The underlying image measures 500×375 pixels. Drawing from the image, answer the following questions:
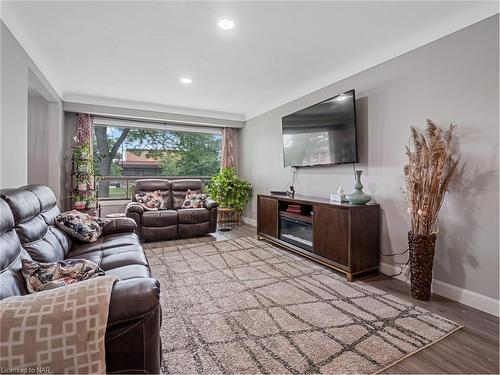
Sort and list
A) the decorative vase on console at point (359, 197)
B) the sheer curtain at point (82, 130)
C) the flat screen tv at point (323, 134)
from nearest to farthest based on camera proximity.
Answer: the decorative vase on console at point (359, 197)
the flat screen tv at point (323, 134)
the sheer curtain at point (82, 130)

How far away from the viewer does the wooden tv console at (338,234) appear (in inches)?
103

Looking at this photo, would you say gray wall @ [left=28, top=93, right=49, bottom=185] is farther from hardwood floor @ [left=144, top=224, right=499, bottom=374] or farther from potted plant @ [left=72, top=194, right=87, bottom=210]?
hardwood floor @ [left=144, top=224, right=499, bottom=374]

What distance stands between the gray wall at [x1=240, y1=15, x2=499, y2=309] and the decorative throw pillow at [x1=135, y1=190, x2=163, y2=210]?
3.13 metres

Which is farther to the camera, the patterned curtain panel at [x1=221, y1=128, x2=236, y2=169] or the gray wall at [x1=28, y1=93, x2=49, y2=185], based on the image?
the patterned curtain panel at [x1=221, y1=128, x2=236, y2=169]

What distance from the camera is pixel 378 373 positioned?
139 cm

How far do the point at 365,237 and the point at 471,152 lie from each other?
1166mm

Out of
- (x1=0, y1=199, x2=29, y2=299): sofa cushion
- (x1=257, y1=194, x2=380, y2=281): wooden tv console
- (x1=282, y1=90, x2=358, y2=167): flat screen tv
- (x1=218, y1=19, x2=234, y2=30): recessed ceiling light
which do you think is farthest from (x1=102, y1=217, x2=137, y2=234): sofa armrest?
(x1=282, y1=90, x2=358, y2=167): flat screen tv

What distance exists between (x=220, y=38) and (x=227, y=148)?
3.44 metres

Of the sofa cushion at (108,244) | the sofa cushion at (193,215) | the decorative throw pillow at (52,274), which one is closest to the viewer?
the decorative throw pillow at (52,274)

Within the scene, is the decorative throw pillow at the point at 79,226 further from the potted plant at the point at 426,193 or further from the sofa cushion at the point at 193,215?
the potted plant at the point at 426,193

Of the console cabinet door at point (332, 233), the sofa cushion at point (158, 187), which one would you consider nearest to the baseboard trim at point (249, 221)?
the sofa cushion at point (158, 187)

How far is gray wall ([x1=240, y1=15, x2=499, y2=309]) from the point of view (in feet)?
6.66

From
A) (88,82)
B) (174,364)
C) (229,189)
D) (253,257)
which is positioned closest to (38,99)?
(88,82)

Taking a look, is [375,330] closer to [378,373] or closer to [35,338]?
[378,373]
